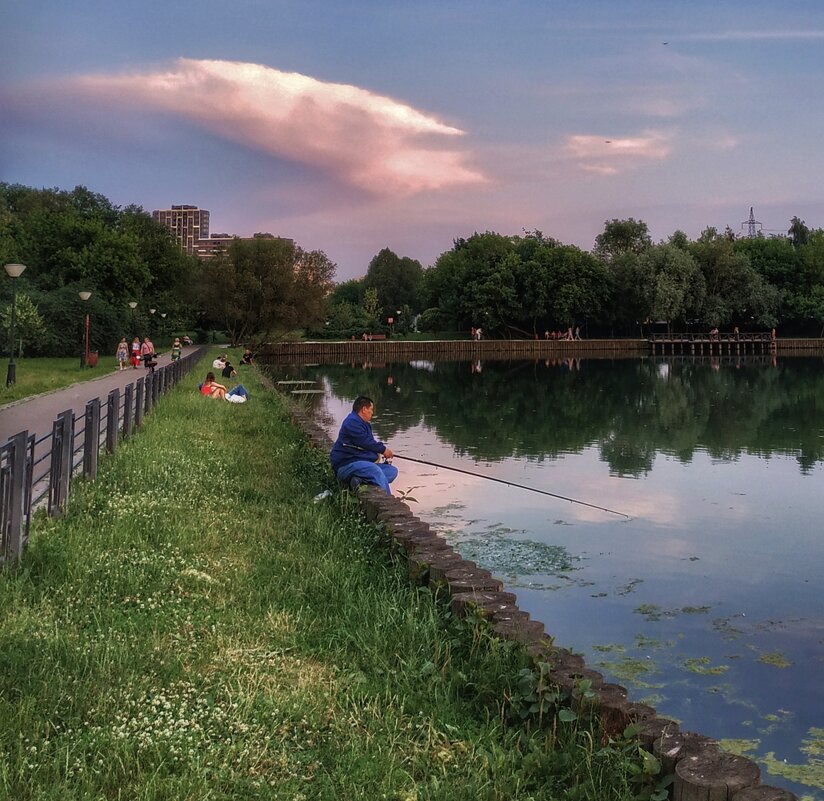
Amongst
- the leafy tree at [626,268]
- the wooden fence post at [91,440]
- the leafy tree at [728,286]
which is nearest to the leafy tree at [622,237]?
the leafy tree at [626,268]

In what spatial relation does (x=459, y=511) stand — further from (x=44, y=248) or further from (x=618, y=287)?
(x=618, y=287)

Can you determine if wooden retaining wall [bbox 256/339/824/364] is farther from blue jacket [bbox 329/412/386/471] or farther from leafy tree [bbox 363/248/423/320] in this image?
blue jacket [bbox 329/412/386/471]

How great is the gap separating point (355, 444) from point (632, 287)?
69.6m

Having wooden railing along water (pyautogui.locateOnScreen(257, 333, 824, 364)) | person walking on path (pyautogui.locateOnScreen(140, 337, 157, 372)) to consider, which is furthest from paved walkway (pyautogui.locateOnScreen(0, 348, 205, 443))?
wooden railing along water (pyautogui.locateOnScreen(257, 333, 824, 364))

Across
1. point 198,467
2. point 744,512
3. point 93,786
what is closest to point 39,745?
point 93,786

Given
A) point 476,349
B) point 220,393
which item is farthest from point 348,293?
point 220,393

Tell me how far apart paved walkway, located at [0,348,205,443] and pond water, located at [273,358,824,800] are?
6095 mm

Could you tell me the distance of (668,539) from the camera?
36.1 feet

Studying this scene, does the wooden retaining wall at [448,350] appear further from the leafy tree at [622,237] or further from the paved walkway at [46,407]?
the paved walkway at [46,407]

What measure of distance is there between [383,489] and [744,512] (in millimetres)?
5731

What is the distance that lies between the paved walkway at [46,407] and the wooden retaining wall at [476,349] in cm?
3943

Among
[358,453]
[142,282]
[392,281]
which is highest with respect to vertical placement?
[392,281]

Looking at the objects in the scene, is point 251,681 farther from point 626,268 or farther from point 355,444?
point 626,268

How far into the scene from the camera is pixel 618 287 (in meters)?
78.2
